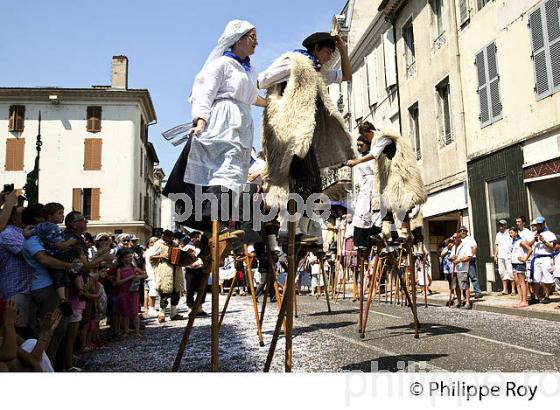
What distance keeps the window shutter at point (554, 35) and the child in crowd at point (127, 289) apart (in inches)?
357

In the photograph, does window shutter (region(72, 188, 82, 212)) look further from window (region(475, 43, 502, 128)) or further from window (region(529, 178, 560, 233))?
window (region(529, 178, 560, 233))

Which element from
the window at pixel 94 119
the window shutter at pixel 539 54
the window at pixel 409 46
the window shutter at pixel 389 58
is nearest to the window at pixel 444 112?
the window at pixel 409 46

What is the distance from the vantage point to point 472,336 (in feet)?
16.6

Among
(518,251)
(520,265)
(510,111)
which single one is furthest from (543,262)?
(510,111)

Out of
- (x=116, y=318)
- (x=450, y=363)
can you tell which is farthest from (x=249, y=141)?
(x=116, y=318)

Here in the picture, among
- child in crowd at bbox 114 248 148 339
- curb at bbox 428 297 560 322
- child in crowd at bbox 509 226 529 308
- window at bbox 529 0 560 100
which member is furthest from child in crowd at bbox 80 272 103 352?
window at bbox 529 0 560 100

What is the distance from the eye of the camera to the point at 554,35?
1080 cm

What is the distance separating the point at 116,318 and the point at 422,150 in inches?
506

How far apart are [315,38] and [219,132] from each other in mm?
1036

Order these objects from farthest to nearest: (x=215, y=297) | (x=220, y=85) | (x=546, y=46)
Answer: (x=546, y=46), (x=220, y=85), (x=215, y=297)

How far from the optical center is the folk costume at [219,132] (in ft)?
9.94

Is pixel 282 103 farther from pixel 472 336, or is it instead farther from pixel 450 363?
→ pixel 472 336

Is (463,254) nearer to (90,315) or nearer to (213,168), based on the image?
(90,315)

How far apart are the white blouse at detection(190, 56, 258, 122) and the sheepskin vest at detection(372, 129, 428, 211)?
2.27m
